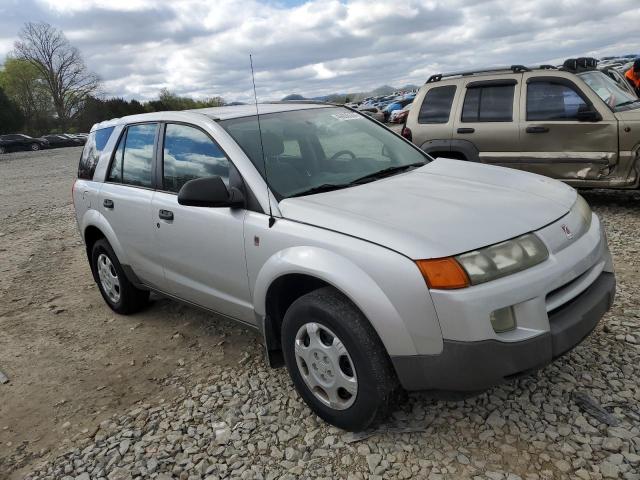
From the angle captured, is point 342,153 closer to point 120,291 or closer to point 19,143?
point 120,291

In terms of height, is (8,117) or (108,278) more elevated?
(8,117)

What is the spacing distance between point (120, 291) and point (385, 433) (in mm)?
2837

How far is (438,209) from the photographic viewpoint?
8.53ft

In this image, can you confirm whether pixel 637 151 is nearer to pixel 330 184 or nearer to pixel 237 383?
pixel 330 184

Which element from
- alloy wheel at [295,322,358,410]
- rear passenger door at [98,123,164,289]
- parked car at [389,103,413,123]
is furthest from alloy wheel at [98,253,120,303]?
parked car at [389,103,413,123]

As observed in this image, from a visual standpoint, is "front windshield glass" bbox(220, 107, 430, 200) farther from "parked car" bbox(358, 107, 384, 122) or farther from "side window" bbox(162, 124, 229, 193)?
"parked car" bbox(358, 107, 384, 122)

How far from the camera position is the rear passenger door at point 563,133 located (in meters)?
6.11

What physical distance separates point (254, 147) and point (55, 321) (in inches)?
117

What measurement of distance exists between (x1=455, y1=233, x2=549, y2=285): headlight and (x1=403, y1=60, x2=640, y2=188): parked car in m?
4.46

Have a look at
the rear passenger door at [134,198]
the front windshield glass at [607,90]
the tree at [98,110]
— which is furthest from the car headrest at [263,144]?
the tree at [98,110]

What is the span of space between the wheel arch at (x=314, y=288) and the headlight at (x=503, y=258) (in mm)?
375

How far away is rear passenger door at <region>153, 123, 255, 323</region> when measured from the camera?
3102 mm

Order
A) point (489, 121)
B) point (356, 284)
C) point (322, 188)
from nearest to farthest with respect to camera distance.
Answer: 1. point (356, 284)
2. point (322, 188)
3. point (489, 121)

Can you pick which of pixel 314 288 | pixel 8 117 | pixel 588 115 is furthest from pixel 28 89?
pixel 314 288
